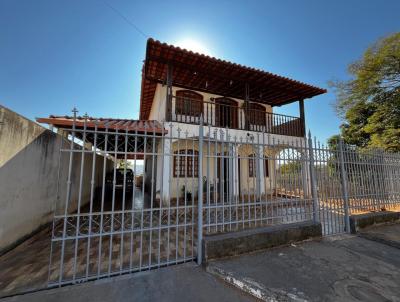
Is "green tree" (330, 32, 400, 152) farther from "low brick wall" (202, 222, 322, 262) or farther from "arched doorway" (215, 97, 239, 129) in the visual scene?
"low brick wall" (202, 222, 322, 262)

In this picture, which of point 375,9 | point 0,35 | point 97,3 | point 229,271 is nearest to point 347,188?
point 229,271

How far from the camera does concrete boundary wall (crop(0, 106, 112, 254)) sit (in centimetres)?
335

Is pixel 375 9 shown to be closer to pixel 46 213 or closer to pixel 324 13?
pixel 324 13

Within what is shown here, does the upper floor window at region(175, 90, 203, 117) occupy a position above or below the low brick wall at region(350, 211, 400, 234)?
above

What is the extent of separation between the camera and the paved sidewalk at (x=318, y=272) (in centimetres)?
222

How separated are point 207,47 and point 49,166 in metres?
6.79

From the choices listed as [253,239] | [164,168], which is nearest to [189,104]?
[164,168]

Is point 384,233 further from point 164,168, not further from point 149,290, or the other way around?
point 164,168

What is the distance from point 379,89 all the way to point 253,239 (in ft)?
43.8

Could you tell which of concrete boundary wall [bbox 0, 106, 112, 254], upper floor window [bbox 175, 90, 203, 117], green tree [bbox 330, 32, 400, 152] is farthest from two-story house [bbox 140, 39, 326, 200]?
green tree [bbox 330, 32, 400, 152]

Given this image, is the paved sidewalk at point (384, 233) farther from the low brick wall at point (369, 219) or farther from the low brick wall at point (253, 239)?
the low brick wall at point (253, 239)

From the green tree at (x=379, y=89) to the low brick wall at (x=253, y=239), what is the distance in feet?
35.0

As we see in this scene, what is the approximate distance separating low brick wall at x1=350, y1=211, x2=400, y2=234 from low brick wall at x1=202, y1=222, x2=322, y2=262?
4.24 feet

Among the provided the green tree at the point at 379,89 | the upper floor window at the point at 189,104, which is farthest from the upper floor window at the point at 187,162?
the green tree at the point at 379,89
